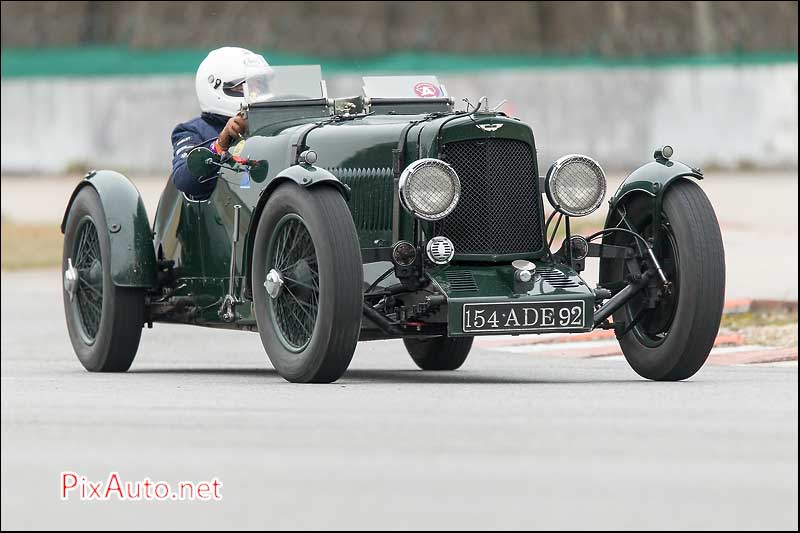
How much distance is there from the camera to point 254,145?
31.7ft

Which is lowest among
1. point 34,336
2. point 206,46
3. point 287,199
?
point 34,336

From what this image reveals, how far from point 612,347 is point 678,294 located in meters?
3.61

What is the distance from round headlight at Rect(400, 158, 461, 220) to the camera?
28.1 ft

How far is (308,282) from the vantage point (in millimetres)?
8578

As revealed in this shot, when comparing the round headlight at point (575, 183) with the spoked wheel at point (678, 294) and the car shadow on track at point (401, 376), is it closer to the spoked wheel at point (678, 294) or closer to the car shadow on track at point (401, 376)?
the spoked wheel at point (678, 294)

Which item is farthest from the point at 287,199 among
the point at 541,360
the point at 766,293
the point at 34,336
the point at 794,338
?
the point at 766,293

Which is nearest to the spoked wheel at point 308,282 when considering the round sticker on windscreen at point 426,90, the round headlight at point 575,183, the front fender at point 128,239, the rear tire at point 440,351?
the round headlight at point 575,183

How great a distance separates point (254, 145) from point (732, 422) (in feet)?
11.9

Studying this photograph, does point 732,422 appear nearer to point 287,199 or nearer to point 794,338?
point 287,199

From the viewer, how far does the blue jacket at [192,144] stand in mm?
10016

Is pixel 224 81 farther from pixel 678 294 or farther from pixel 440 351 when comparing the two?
pixel 678 294

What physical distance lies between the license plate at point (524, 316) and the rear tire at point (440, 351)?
2230mm

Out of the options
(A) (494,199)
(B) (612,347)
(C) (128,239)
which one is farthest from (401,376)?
(B) (612,347)

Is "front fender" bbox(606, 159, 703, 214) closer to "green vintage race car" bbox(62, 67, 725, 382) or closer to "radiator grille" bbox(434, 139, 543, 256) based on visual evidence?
"green vintage race car" bbox(62, 67, 725, 382)
